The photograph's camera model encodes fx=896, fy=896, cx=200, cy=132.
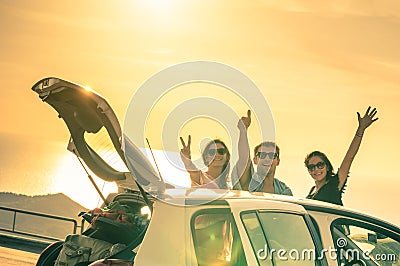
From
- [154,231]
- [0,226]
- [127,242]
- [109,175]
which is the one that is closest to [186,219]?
[154,231]

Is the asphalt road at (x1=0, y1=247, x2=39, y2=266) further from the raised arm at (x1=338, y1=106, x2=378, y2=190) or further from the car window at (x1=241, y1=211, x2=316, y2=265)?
the car window at (x1=241, y1=211, x2=316, y2=265)

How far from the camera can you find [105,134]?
7562 mm

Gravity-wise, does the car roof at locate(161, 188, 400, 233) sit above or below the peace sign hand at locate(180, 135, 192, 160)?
below

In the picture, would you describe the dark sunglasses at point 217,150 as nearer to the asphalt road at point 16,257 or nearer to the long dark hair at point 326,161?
the long dark hair at point 326,161

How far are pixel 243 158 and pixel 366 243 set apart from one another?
9.74 feet

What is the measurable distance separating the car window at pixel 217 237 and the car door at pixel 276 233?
0.06m

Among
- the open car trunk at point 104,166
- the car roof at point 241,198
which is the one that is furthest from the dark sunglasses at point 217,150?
the car roof at point 241,198

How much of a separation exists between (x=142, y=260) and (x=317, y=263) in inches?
52.6

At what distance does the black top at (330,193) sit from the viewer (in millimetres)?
9250

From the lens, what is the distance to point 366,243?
741 cm

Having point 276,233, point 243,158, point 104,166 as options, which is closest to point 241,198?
point 276,233

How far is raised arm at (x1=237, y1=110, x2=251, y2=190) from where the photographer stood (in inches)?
386
